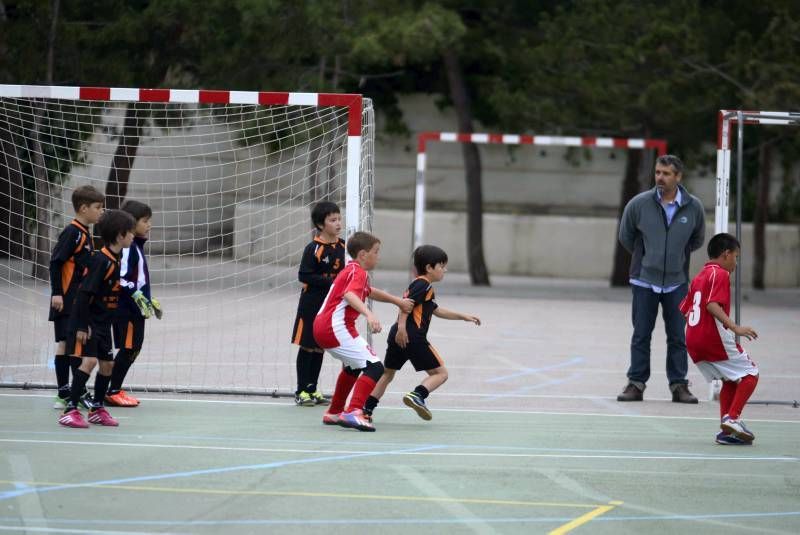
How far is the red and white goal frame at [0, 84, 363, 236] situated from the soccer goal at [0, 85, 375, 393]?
0.01m

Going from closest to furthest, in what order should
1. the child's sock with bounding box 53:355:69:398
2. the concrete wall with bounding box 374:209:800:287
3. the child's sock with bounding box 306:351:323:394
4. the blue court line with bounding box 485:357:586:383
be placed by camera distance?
the child's sock with bounding box 53:355:69:398 → the child's sock with bounding box 306:351:323:394 → the blue court line with bounding box 485:357:586:383 → the concrete wall with bounding box 374:209:800:287

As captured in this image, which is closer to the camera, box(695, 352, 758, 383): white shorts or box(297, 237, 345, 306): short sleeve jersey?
box(695, 352, 758, 383): white shorts

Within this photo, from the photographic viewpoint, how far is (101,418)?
27.1ft

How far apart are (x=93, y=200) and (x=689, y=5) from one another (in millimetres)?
15030

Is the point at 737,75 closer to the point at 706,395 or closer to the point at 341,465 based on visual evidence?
the point at 706,395

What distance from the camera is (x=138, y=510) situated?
5840 millimetres

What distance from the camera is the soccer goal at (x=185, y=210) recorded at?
10.3 metres

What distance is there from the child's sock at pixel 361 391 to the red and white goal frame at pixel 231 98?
1.72 meters

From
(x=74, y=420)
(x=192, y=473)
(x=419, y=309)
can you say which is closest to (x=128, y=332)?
(x=74, y=420)

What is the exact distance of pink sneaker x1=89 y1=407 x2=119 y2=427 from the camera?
824 cm

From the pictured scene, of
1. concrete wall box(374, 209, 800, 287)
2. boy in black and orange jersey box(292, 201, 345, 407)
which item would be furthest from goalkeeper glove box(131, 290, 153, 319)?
concrete wall box(374, 209, 800, 287)

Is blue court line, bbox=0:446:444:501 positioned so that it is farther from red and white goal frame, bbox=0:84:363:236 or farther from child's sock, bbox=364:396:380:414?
red and white goal frame, bbox=0:84:363:236

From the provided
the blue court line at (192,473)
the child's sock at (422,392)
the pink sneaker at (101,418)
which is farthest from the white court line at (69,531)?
the child's sock at (422,392)

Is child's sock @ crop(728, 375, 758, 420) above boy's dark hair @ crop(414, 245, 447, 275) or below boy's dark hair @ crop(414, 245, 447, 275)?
below
